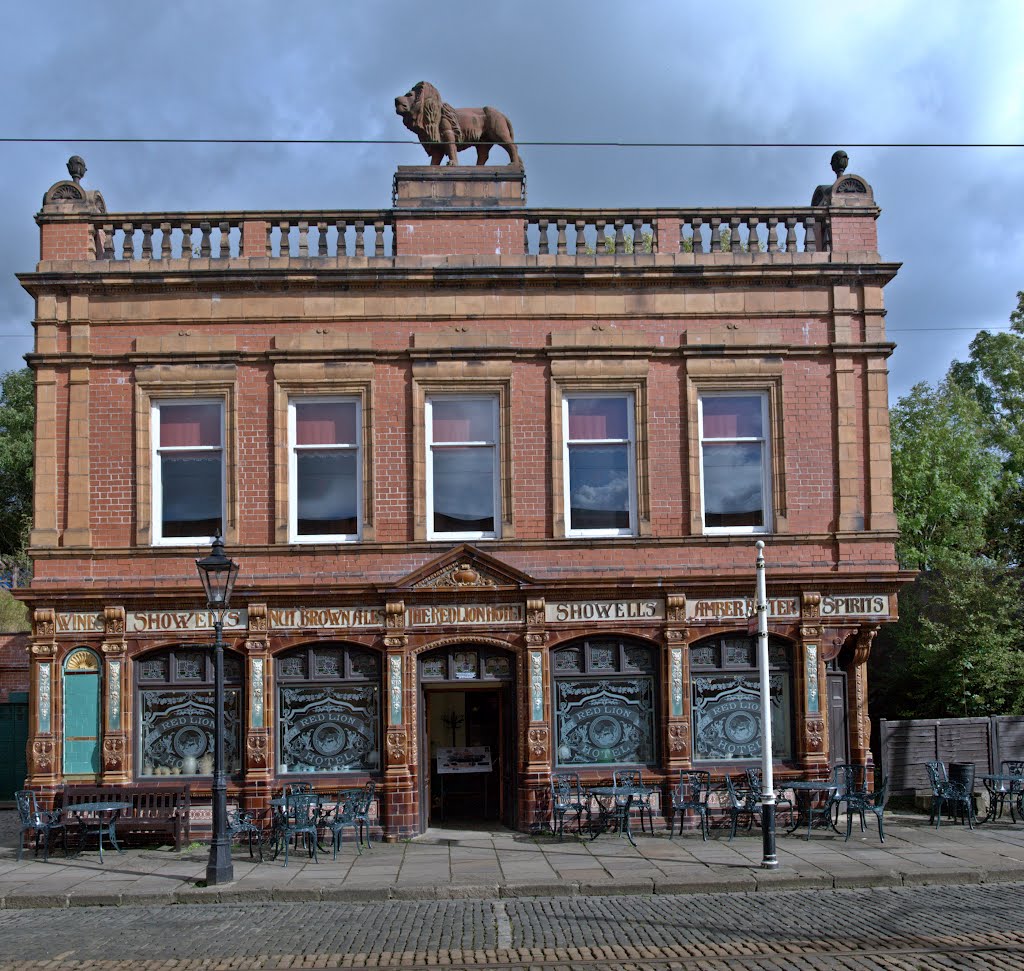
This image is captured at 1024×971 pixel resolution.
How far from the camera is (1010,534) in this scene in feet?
113

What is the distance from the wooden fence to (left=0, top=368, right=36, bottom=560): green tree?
31237mm

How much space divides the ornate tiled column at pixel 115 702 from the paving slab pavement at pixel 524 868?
129cm

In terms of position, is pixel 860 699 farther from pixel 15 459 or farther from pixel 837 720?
pixel 15 459

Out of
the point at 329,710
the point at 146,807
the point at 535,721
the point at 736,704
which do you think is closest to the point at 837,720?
the point at 736,704

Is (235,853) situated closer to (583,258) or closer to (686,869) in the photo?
(686,869)

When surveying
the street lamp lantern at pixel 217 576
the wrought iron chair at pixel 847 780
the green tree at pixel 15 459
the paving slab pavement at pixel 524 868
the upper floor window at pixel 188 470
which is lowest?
the paving slab pavement at pixel 524 868

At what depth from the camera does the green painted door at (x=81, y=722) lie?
1803 centimetres

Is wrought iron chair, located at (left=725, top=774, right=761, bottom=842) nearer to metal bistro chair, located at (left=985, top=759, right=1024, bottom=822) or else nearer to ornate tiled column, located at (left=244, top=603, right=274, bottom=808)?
metal bistro chair, located at (left=985, top=759, right=1024, bottom=822)

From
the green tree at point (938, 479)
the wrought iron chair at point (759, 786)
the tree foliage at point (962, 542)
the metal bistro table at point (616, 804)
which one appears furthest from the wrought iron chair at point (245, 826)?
the green tree at point (938, 479)

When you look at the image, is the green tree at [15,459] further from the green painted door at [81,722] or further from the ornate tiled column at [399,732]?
the ornate tiled column at [399,732]

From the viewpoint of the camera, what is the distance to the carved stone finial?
764 inches

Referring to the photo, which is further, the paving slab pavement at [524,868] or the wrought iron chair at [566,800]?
the wrought iron chair at [566,800]

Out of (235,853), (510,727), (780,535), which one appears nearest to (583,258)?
(780,535)

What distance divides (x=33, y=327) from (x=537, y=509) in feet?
27.4
